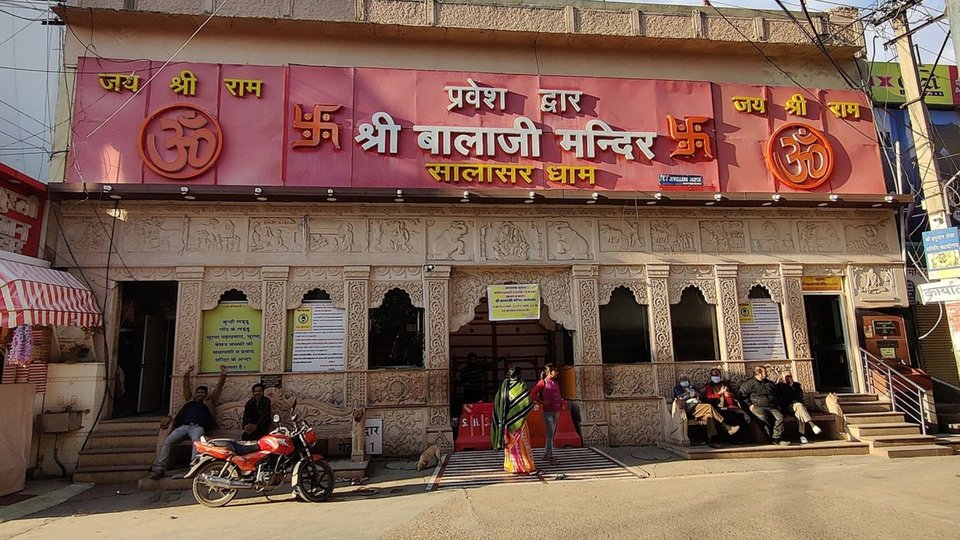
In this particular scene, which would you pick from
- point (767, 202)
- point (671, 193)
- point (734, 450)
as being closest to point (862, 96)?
point (767, 202)

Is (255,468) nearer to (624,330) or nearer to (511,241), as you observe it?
(511,241)

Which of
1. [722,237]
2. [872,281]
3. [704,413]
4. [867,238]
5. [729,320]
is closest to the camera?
[704,413]

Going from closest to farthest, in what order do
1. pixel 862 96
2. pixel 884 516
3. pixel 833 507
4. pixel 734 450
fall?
pixel 884 516
pixel 833 507
pixel 734 450
pixel 862 96

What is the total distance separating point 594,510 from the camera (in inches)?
233

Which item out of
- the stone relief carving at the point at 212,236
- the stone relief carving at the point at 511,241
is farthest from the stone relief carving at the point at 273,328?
the stone relief carving at the point at 511,241

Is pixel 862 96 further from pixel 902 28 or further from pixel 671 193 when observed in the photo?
pixel 671 193

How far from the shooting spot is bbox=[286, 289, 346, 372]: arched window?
967 centimetres

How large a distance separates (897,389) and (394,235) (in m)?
9.95

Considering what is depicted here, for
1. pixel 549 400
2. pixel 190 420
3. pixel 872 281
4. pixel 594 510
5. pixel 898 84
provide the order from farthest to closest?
pixel 898 84 < pixel 872 281 < pixel 549 400 < pixel 190 420 < pixel 594 510

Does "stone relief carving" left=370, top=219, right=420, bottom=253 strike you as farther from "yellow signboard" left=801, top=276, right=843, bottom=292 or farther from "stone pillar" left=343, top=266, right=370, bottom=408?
"yellow signboard" left=801, top=276, right=843, bottom=292

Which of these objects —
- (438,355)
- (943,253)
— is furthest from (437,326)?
(943,253)

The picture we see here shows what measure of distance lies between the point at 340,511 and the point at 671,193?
25.6 ft

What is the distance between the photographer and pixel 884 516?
5469mm

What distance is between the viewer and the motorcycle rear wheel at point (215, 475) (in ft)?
22.5
